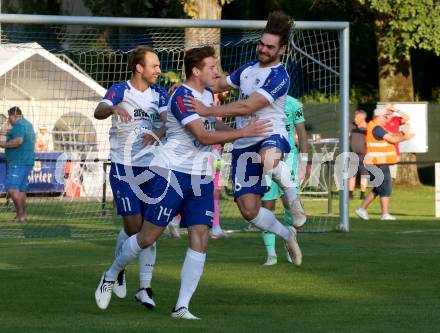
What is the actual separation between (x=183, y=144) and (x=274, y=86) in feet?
5.77

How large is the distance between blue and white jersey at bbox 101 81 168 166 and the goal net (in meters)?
6.44

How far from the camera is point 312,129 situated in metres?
34.1

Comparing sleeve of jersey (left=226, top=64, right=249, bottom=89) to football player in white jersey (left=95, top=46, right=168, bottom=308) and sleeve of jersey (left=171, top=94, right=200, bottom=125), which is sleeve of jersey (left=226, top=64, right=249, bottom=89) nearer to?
football player in white jersey (left=95, top=46, right=168, bottom=308)

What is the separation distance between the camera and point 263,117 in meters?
11.0

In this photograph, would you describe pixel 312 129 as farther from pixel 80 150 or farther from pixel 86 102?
pixel 86 102

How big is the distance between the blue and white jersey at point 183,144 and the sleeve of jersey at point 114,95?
143cm

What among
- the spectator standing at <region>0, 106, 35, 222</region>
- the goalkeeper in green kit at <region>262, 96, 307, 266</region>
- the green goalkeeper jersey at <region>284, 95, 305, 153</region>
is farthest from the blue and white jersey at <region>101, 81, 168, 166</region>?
the spectator standing at <region>0, 106, 35, 222</region>

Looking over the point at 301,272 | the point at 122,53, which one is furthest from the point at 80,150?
the point at 301,272

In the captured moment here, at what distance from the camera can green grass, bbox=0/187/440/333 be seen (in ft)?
27.8

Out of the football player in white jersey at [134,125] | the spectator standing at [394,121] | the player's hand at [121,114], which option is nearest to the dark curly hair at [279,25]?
the football player in white jersey at [134,125]

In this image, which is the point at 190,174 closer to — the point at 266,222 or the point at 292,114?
the point at 266,222

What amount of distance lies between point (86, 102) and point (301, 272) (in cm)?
1016

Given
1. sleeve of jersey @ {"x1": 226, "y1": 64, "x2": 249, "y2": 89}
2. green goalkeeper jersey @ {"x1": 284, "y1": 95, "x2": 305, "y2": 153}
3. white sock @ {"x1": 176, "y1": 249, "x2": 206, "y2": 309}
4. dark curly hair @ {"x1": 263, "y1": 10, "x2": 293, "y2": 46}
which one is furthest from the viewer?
green goalkeeper jersey @ {"x1": 284, "y1": 95, "x2": 305, "y2": 153}

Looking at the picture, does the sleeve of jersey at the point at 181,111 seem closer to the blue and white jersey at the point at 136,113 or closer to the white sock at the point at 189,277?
the white sock at the point at 189,277
